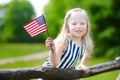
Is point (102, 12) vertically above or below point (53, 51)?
above

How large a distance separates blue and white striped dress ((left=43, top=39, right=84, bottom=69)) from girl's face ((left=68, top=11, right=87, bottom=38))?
0.10 meters

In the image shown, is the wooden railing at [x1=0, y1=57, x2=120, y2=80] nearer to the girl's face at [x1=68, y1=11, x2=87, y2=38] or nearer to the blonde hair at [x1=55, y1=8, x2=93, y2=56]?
the blonde hair at [x1=55, y1=8, x2=93, y2=56]

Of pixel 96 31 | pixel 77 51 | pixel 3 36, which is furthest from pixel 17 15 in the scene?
pixel 77 51

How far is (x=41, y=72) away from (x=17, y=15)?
64.2m

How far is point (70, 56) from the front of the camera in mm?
5199

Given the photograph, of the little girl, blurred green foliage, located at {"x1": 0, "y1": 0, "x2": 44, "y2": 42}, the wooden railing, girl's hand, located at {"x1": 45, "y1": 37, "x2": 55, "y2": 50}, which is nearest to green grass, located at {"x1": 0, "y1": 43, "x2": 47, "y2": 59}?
blurred green foliage, located at {"x1": 0, "y1": 0, "x2": 44, "y2": 42}

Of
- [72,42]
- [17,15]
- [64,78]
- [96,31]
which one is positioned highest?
[17,15]

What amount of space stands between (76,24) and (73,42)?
0.60 ft

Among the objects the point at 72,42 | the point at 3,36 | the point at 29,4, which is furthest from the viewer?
the point at 29,4

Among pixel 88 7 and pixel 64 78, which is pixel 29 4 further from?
pixel 64 78

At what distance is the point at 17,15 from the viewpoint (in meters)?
68.6

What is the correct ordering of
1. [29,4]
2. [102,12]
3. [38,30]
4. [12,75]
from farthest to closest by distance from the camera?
[29,4], [102,12], [38,30], [12,75]

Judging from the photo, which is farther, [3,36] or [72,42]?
[3,36]

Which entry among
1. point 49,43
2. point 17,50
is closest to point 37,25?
point 49,43
